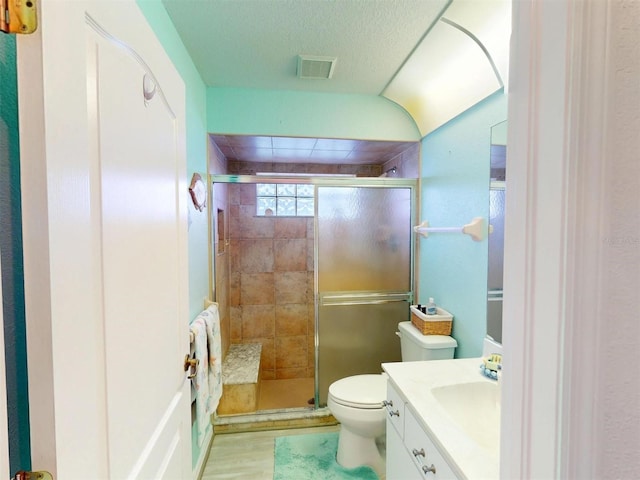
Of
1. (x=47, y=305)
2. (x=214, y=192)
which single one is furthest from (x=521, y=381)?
(x=214, y=192)

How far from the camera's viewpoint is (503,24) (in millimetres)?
1236

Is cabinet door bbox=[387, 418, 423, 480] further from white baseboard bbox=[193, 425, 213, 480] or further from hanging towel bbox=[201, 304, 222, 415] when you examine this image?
white baseboard bbox=[193, 425, 213, 480]

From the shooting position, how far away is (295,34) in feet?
4.82

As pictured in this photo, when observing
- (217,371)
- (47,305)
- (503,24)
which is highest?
(503,24)

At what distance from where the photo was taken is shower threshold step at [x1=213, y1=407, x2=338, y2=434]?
2133 millimetres

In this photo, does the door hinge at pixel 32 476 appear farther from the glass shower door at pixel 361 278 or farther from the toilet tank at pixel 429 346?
the glass shower door at pixel 361 278

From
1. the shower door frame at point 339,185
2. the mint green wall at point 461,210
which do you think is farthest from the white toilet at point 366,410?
the shower door frame at point 339,185

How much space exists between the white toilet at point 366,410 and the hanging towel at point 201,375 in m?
0.74

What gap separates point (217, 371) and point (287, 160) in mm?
2107

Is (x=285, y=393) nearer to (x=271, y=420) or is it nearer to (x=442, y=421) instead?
(x=271, y=420)

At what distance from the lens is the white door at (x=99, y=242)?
0.46 meters

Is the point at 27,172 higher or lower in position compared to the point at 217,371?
higher

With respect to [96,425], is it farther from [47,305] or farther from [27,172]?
[27,172]

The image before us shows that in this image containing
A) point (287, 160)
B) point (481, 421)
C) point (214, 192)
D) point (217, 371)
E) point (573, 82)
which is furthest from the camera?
point (287, 160)
